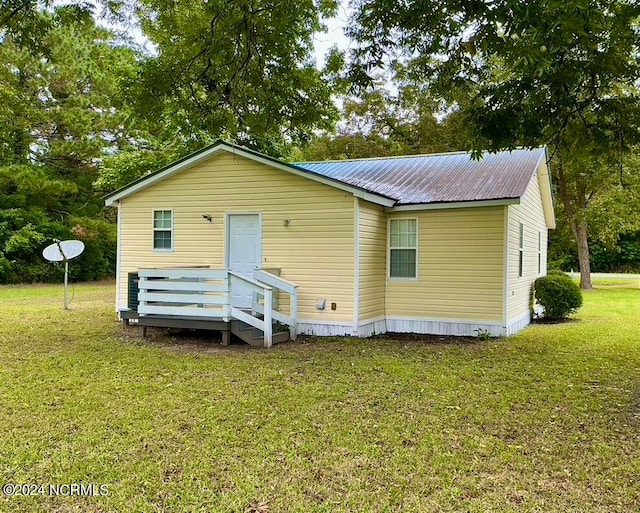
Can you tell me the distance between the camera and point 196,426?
4785 millimetres

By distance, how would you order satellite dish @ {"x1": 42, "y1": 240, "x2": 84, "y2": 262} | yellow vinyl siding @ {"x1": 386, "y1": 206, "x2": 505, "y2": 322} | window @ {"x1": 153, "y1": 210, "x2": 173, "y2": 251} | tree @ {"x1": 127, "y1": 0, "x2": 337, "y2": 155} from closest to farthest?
tree @ {"x1": 127, "y1": 0, "x2": 337, "y2": 155} < yellow vinyl siding @ {"x1": 386, "y1": 206, "x2": 505, "y2": 322} < window @ {"x1": 153, "y1": 210, "x2": 173, "y2": 251} < satellite dish @ {"x1": 42, "y1": 240, "x2": 84, "y2": 262}

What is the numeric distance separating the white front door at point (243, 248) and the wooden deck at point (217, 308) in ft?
2.43

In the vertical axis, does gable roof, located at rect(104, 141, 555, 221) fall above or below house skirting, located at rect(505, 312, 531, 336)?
above

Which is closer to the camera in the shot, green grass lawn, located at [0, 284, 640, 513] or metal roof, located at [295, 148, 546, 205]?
green grass lawn, located at [0, 284, 640, 513]

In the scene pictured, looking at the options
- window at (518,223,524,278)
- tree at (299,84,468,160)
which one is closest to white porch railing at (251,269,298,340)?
window at (518,223,524,278)

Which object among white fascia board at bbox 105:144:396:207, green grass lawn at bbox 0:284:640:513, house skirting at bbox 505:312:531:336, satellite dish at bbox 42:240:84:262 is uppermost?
white fascia board at bbox 105:144:396:207

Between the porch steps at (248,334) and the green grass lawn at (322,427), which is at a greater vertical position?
the porch steps at (248,334)

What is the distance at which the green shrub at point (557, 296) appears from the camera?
1307cm

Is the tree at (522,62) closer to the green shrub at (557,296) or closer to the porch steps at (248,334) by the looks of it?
the porch steps at (248,334)

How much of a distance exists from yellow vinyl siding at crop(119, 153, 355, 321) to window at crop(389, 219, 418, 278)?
4.85ft

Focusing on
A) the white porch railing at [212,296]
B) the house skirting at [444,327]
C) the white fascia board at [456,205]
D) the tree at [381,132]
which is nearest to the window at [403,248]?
the white fascia board at [456,205]

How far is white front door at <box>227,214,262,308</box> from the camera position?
1077 centimetres

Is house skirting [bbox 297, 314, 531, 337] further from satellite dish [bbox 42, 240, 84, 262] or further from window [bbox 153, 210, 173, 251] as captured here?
satellite dish [bbox 42, 240, 84, 262]

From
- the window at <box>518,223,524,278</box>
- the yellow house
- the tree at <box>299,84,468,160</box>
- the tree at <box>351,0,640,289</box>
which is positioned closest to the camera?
the tree at <box>351,0,640,289</box>
